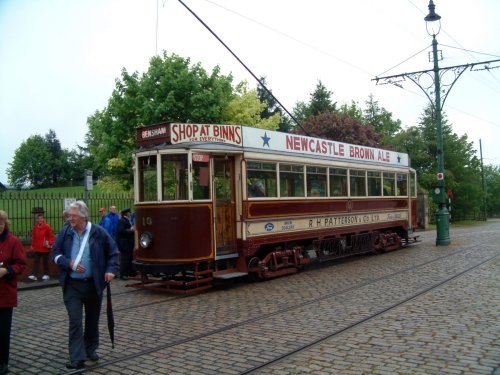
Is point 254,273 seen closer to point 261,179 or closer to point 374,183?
point 261,179

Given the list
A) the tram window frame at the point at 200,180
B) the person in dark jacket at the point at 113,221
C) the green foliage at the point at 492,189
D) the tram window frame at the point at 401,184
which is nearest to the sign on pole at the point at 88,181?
the person in dark jacket at the point at 113,221

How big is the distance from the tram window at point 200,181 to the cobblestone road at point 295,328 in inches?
78.3

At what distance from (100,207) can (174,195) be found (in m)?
5.20

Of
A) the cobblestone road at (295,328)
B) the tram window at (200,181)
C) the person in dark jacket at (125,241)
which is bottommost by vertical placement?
the cobblestone road at (295,328)

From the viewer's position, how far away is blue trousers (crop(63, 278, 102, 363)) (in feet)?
17.8

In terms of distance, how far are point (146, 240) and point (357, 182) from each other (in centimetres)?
772

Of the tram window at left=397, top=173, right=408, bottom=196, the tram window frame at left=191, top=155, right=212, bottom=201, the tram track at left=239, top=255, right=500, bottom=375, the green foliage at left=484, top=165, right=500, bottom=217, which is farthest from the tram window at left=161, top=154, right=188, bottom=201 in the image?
the green foliage at left=484, top=165, right=500, bottom=217

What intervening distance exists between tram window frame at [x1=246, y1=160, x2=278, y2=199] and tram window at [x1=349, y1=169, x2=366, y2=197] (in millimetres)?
4005

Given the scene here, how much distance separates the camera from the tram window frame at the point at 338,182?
14234 mm

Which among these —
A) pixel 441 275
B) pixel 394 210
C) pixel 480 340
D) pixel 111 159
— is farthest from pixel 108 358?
pixel 111 159

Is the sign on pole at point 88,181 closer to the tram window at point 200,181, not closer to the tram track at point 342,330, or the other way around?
the tram window at point 200,181

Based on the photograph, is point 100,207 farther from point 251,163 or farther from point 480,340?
point 480,340

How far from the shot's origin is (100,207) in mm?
14531

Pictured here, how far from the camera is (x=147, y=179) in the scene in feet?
34.3
